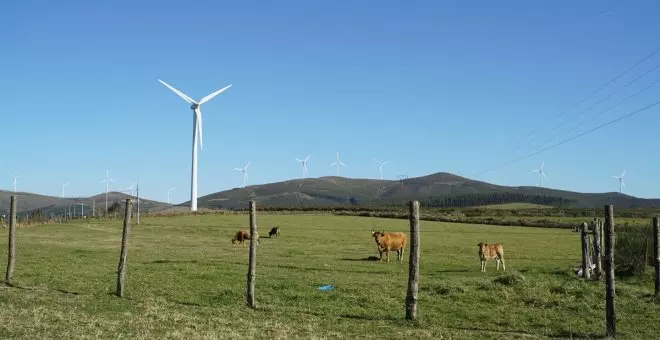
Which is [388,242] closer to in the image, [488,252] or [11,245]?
[488,252]

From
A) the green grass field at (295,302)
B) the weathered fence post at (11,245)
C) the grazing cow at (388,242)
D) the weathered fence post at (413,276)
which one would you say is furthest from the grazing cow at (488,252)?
the weathered fence post at (11,245)

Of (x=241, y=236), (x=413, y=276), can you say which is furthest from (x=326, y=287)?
(x=241, y=236)

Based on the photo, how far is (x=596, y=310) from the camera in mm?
15828

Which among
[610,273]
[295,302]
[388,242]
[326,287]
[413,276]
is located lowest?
[295,302]

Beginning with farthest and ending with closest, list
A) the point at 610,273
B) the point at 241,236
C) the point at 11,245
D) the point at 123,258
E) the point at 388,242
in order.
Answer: the point at 241,236
the point at 388,242
the point at 11,245
the point at 123,258
the point at 610,273

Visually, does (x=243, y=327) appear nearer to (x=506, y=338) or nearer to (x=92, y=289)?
(x=506, y=338)

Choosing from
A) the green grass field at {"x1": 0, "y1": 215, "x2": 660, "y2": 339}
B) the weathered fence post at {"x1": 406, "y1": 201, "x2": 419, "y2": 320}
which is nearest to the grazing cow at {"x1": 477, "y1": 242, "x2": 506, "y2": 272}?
the green grass field at {"x1": 0, "y1": 215, "x2": 660, "y2": 339}

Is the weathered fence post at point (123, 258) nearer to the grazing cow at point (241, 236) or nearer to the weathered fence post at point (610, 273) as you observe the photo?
the weathered fence post at point (610, 273)

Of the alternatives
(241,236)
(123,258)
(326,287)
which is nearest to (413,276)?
(326,287)

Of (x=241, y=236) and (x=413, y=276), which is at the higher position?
(x=241, y=236)

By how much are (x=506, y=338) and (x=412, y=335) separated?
1.76m

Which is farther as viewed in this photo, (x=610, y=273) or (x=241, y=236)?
(x=241, y=236)

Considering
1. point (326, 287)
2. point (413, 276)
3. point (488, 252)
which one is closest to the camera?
point (413, 276)

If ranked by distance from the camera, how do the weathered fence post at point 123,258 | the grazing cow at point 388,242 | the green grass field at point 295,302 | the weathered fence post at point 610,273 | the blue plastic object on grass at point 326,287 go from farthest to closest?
the grazing cow at point 388,242 < the blue plastic object on grass at point 326,287 < the weathered fence post at point 123,258 < the weathered fence post at point 610,273 < the green grass field at point 295,302
